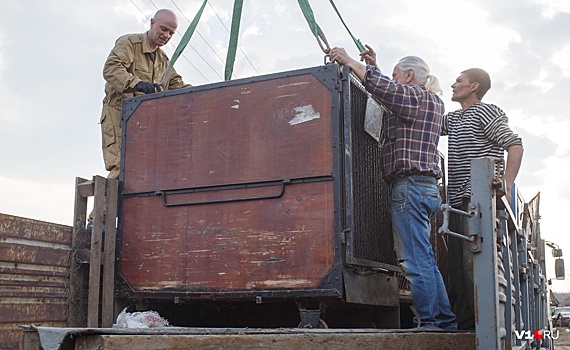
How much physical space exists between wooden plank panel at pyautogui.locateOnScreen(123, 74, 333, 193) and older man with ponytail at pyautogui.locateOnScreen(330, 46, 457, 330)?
37cm

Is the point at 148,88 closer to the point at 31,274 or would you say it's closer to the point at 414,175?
the point at 31,274

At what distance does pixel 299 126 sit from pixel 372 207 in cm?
73

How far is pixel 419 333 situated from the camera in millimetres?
2928

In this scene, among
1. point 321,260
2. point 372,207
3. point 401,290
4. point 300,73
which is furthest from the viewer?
point 401,290

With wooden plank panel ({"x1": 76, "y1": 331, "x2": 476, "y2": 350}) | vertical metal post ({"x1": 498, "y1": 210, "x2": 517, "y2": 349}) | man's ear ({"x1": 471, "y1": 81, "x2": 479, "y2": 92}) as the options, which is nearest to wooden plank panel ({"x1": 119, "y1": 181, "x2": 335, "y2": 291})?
wooden plank panel ({"x1": 76, "y1": 331, "x2": 476, "y2": 350})

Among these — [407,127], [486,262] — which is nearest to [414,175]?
[407,127]

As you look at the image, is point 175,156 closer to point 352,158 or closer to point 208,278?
point 208,278

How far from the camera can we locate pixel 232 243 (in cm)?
385

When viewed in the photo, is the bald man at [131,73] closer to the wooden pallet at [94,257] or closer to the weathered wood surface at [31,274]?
the wooden pallet at [94,257]

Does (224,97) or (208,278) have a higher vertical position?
(224,97)

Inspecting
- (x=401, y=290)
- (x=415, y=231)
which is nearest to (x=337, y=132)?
(x=415, y=231)

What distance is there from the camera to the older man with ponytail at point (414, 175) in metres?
3.65

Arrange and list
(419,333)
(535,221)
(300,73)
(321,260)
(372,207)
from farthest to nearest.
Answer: (535,221) < (372,207) < (300,73) < (321,260) < (419,333)

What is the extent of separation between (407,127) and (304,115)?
2.13ft
